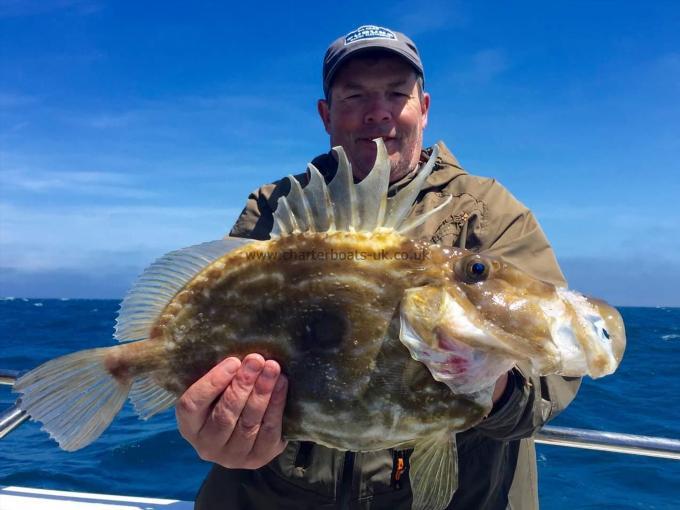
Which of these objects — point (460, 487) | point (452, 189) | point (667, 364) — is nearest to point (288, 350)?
point (460, 487)

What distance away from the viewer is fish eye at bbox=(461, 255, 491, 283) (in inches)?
84.9

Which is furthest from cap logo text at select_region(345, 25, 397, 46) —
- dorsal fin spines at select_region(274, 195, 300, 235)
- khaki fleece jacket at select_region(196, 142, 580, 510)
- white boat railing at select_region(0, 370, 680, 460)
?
white boat railing at select_region(0, 370, 680, 460)

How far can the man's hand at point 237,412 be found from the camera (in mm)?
2258

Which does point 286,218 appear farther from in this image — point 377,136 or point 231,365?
point 377,136

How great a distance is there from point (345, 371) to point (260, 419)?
0.44 m

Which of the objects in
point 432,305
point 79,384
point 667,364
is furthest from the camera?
point 667,364

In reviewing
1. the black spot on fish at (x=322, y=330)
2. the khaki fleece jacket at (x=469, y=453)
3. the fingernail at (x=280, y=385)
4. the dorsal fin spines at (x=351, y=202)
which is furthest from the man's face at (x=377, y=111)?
the fingernail at (x=280, y=385)

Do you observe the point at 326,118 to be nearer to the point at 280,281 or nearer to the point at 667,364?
the point at 280,281

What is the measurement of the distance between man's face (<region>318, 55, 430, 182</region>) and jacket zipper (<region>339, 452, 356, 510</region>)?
1.76m

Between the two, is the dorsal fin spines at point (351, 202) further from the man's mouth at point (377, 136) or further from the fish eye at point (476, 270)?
the man's mouth at point (377, 136)

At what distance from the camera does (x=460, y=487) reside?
9.48ft

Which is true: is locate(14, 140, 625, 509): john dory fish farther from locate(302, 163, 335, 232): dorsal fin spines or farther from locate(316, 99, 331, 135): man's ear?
locate(316, 99, 331, 135): man's ear

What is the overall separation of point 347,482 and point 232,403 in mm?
822

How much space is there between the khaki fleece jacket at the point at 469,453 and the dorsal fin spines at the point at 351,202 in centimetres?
46
